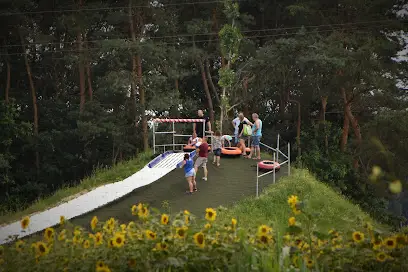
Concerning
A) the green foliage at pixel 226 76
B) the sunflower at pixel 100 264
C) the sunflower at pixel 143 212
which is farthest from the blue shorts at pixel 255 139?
the sunflower at pixel 100 264

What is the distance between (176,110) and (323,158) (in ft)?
29.3

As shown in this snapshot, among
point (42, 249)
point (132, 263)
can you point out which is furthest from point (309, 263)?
point (42, 249)

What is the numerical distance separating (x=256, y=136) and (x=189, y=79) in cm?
1790

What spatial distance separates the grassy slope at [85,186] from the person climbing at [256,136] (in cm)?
388

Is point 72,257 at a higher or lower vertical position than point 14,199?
higher

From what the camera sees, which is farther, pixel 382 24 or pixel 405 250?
pixel 382 24

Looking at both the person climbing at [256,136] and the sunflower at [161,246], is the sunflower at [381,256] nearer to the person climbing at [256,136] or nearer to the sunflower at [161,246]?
the sunflower at [161,246]

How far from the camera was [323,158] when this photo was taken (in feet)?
85.0

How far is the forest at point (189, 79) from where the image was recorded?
25.5 m

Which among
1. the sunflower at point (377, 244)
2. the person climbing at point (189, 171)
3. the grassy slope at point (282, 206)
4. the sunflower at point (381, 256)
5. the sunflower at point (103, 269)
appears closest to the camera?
the sunflower at point (103, 269)

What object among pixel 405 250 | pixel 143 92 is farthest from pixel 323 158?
pixel 405 250

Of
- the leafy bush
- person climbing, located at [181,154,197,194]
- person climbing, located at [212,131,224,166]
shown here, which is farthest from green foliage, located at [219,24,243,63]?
the leafy bush

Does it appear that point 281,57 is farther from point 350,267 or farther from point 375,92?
point 350,267

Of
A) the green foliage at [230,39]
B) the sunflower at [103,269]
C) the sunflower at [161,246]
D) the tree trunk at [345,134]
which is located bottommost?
the tree trunk at [345,134]
